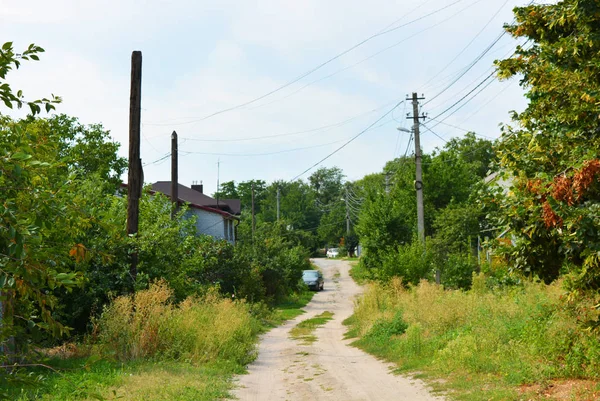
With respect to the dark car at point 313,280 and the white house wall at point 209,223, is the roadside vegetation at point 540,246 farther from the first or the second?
the white house wall at point 209,223

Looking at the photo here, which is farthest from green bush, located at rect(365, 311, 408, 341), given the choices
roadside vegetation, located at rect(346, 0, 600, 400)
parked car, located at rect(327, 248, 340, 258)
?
parked car, located at rect(327, 248, 340, 258)

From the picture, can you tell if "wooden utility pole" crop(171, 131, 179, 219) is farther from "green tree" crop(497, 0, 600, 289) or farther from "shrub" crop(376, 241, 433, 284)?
"green tree" crop(497, 0, 600, 289)

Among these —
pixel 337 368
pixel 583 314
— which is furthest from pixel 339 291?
pixel 583 314

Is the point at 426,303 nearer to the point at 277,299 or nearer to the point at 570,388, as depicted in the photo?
the point at 570,388

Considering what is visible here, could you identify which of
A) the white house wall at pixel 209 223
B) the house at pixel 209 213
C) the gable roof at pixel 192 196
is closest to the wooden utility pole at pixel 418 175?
the house at pixel 209 213

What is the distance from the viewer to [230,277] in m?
30.6

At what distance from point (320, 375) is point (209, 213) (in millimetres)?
39662

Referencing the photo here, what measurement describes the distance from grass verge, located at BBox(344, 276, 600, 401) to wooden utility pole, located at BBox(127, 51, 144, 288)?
293 inches

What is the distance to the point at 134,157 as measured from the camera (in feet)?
53.8

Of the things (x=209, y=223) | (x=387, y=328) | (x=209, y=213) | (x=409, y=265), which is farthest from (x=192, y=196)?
(x=387, y=328)

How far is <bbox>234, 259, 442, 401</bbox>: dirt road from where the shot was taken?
11141 millimetres

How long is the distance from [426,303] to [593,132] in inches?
427

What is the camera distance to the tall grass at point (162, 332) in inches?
553

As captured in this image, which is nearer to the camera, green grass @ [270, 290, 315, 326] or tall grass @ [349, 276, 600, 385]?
tall grass @ [349, 276, 600, 385]
